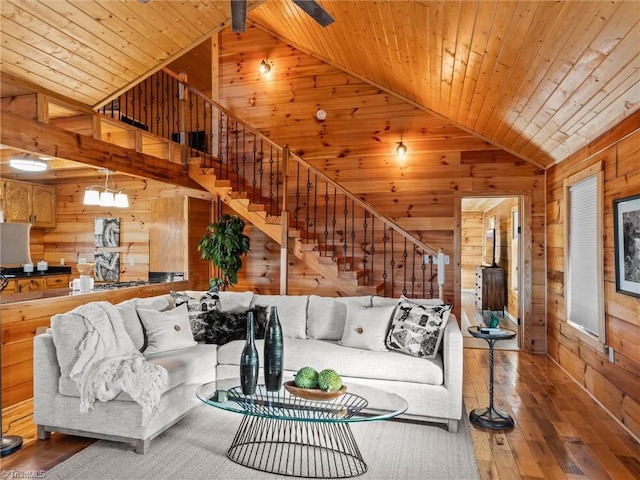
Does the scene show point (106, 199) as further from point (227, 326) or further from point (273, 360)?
point (273, 360)

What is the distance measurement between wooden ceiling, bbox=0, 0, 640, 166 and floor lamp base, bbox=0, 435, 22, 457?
2.95 metres

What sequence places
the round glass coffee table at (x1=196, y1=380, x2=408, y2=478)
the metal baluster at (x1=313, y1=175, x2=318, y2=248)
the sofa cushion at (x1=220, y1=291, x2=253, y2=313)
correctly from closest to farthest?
the round glass coffee table at (x1=196, y1=380, x2=408, y2=478) → the sofa cushion at (x1=220, y1=291, x2=253, y2=313) → the metal baluster at (x1=313, y1=175, x2=318, y2=248)

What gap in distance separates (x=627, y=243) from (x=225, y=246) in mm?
4452

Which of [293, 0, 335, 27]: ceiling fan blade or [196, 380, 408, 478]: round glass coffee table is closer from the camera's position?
[196, 380, 408, 478]: round glass coffee table

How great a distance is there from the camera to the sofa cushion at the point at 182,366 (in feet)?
9.60

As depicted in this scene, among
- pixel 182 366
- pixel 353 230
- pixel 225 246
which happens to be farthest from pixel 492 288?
pixel 182 366

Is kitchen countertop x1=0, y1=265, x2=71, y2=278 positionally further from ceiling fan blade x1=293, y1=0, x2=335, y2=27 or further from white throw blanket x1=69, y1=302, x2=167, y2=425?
ceiling fan blade x1=293, y1=0, x2=335, y2=27

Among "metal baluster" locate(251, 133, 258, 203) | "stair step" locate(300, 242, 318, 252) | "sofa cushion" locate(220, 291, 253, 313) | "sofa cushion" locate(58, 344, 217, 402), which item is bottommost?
"sofa cushion" locate(58, 344, 217, 402)

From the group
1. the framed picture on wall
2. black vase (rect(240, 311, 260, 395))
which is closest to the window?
the framed picture on wall

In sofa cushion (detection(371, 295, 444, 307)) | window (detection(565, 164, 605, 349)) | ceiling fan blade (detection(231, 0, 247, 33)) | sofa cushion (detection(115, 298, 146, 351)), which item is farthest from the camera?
sofa cushion (detection(371, 295, 444, 307))

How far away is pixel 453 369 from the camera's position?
3270 mm

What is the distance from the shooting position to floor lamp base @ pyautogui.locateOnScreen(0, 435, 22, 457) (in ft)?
9.01

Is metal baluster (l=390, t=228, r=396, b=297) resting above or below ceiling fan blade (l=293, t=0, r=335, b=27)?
below

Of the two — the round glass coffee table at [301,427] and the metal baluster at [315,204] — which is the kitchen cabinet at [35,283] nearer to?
the metal baluster at [315,204]
